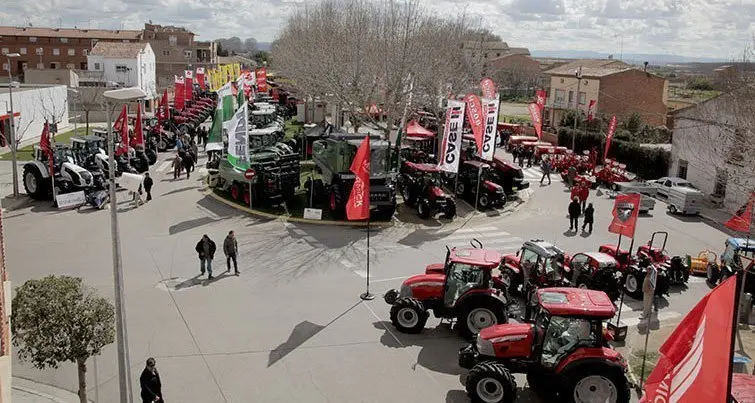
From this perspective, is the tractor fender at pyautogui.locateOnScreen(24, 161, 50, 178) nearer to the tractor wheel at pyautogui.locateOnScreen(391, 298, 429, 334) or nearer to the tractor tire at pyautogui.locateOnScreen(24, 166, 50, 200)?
the tractor tire at pyautogui.locateOnScreen(24, 166, 50, 200)

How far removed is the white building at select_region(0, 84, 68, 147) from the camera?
38.5m

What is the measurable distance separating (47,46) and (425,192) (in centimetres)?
8146

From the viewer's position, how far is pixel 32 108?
139ft

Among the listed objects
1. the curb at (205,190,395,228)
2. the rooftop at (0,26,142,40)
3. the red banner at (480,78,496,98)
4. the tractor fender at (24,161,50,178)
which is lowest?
the curb at (205,190,395,228)

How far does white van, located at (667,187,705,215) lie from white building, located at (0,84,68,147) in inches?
1343

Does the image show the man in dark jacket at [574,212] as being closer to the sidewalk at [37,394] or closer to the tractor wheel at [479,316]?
the tractor wheel at [479,316]

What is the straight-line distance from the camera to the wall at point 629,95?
5143 cm

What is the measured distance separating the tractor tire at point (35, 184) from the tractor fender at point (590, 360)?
2085cm

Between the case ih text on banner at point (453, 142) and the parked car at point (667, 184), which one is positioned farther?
the parked car at point (667, 184)

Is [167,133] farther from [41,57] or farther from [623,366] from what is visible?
[41,57]

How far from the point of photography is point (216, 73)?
198 feet

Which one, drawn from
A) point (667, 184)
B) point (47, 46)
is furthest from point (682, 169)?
point (47, 46)

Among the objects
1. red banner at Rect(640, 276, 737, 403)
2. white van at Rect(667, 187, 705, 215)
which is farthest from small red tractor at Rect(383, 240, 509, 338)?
white van at Rect(667, 187, 705, 215)

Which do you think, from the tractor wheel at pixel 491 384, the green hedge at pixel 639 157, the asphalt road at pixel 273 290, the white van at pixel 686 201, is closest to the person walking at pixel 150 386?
the asphalt road at pixel 273 290
